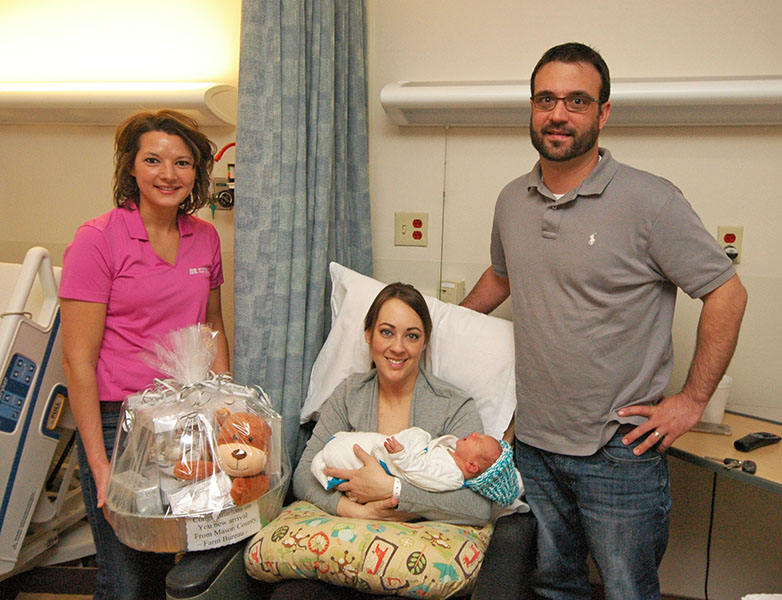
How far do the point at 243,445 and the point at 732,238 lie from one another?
1.80 meters

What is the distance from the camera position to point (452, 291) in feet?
7.92

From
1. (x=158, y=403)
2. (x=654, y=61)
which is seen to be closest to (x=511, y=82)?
(x=654, y=61)

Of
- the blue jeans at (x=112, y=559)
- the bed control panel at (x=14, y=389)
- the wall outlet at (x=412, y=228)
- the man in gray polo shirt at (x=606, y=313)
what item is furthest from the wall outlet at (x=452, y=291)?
the bed control panel at (x=14, y=389)

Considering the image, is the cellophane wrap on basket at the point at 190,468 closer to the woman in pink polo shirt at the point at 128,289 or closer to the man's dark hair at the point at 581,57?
the woman in pink polo shirt at the point at 128,289

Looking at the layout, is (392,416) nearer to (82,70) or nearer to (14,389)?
(14,389)

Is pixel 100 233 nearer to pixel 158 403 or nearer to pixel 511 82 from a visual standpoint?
pixel 158 403

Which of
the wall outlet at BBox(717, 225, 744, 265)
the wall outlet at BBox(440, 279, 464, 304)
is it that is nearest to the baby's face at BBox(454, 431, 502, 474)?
the wall outlet at BBox(440, 279, 464, 304)

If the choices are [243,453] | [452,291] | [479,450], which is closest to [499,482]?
[479,450]

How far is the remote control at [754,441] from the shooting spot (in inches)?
71.6

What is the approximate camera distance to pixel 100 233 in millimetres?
1561

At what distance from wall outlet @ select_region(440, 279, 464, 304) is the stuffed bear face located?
3.65 feet

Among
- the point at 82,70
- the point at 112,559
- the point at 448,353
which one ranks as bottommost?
the point at 112,559

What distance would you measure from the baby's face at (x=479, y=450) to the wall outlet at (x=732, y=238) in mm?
1212

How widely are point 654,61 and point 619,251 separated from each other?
1005 millimetres
